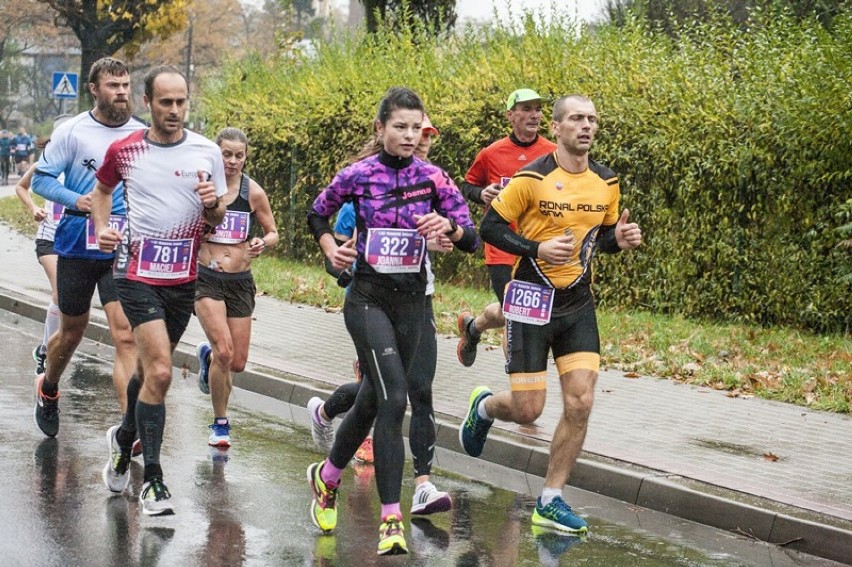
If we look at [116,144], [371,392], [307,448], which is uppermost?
[116,144]

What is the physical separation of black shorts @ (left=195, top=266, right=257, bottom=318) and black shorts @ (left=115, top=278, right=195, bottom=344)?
1497 millimetres

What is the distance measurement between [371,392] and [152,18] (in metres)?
27.7

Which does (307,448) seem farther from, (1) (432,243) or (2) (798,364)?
(2) (798,364)

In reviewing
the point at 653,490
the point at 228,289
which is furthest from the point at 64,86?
the point at 653,490

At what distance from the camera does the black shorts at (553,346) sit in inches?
279

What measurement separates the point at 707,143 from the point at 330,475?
28.6 ft

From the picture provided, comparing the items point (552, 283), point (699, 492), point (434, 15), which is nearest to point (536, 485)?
point (699, 492)

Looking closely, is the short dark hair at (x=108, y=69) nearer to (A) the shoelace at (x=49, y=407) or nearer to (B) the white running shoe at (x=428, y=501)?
(A) the shoelace at (x=49, y=407)

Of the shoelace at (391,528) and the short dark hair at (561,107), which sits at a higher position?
the short dark hair at (561,107)

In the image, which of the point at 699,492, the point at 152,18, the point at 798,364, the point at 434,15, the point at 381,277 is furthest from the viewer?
the point at 152,18

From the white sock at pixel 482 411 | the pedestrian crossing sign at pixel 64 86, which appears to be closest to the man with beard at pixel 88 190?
the white sock at pixel 482 411

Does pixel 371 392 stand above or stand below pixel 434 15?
below

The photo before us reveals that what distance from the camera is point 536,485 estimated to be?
830 cm

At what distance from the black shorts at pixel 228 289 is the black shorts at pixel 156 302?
4.91 feet
